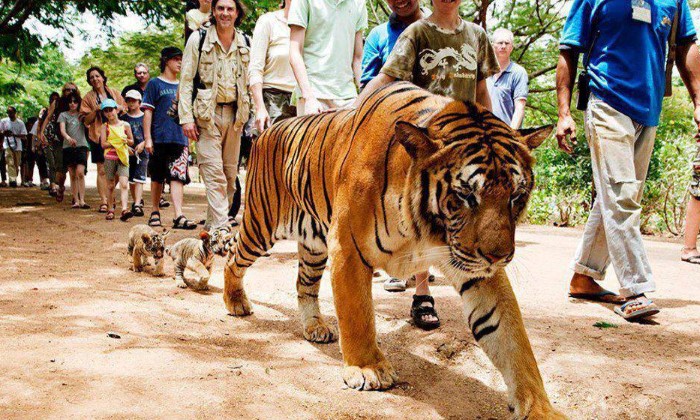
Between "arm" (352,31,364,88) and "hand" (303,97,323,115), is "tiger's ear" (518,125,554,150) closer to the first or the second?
"hand" (303,97,323,115)

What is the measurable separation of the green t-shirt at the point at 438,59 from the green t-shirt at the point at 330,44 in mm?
1168

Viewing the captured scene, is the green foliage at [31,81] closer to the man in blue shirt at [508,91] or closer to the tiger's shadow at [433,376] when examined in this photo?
the man in blue shirt at [508,91]

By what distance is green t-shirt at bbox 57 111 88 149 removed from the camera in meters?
10.3

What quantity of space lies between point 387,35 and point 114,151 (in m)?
5.74

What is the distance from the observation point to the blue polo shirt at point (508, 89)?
6636 mm

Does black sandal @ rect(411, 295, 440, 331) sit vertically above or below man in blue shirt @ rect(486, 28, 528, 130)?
below

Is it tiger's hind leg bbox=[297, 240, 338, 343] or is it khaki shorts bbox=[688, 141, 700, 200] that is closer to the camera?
tiger's hind leg bbox=[297, 240, 338, 343]

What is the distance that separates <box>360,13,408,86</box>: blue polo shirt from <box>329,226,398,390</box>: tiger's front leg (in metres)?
2.25

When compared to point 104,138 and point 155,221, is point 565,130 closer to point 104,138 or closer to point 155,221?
point 155,221

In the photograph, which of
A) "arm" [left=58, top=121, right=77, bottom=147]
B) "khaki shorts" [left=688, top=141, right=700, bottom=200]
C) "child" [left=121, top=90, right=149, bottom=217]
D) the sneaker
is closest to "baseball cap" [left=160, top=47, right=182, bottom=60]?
"child" [left=121, top=90, right=149, bottom=217]

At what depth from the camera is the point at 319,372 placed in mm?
3254

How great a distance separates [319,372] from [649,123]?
287cm

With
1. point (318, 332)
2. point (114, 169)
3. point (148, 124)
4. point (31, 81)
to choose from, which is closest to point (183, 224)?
point (148, 124)

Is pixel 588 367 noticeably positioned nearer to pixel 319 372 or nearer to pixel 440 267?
pixel 440 267
